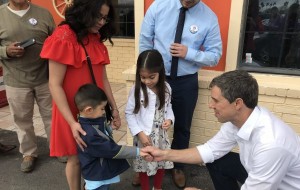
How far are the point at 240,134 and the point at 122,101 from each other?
3616 mm

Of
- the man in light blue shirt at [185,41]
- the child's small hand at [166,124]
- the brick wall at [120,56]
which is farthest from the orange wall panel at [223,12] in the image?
the brick wall at [120,56]

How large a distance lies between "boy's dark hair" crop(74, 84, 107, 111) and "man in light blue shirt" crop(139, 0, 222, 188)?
29.8 inches

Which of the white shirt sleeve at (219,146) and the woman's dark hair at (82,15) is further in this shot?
the white shirt sleeve at (219,146)

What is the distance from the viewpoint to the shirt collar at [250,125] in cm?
168

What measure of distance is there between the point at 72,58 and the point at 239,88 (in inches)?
41.7

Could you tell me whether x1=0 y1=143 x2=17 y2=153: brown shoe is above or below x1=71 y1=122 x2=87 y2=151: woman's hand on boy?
below

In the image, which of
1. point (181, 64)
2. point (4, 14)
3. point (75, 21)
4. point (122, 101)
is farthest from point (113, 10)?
point (122, 101)

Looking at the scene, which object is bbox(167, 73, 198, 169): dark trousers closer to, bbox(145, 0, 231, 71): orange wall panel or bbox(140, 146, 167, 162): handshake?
bbox(145, 0, 231, 71): orange wall panel

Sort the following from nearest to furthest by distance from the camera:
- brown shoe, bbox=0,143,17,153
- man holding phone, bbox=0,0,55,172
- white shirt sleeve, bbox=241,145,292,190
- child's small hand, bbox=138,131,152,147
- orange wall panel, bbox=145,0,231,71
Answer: white shirt sleeve, bbox=241,145,292,190
child's small hand, bbox=138,131,152,147
man holding phone, bbox=0,0,55,172
orange wall panel, bbox=145,0,231,71
brown shoe, bbox=0,143,17,153

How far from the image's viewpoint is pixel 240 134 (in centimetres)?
173

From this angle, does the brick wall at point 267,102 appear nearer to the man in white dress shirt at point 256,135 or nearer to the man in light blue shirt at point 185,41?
the man in light blue shirt at point 185,41

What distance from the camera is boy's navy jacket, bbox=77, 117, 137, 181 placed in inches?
75.0

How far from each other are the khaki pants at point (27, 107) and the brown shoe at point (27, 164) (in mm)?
46

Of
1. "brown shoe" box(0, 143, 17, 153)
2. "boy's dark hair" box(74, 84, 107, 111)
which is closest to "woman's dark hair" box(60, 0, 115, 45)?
"boy's dark hair" box(74, 84, 107, 111)
